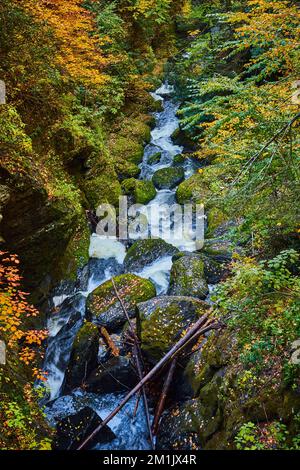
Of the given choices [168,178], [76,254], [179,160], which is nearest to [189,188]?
[168,178]

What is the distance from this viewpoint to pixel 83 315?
9.84 m

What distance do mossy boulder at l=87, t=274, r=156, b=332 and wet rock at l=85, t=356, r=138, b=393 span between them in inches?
61.3

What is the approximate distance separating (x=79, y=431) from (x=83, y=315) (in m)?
3.73

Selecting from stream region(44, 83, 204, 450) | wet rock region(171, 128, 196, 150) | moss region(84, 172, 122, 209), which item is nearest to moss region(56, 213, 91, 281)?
stream region(44, 83, 204, 450)

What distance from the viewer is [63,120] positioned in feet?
36.7

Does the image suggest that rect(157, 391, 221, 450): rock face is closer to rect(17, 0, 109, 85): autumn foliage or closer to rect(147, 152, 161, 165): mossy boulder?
rect(17, 0, 109, 85): autumn foliage

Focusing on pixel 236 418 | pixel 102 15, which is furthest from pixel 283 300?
pixel 102 15

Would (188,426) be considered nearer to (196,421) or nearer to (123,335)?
(196,421)

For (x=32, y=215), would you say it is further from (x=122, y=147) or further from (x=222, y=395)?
(x=122, y=147)

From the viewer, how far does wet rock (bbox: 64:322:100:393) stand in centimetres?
796

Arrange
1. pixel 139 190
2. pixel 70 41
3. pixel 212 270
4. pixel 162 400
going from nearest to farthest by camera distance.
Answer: pixel 162 400, pixel 212 270, pixel 70 41, pixel 139 190

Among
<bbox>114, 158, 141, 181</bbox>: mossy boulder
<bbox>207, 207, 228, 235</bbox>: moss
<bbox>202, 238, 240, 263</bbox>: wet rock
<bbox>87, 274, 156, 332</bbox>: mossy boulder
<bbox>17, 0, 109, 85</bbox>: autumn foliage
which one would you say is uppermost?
<bbox>17, 0, 109, 85</bbox>: autumn foliage

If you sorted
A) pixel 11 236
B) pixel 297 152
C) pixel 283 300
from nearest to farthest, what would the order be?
pixel 283 300 < pixel 297 152 < pixel 11 236

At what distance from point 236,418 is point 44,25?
10336 millimetres
